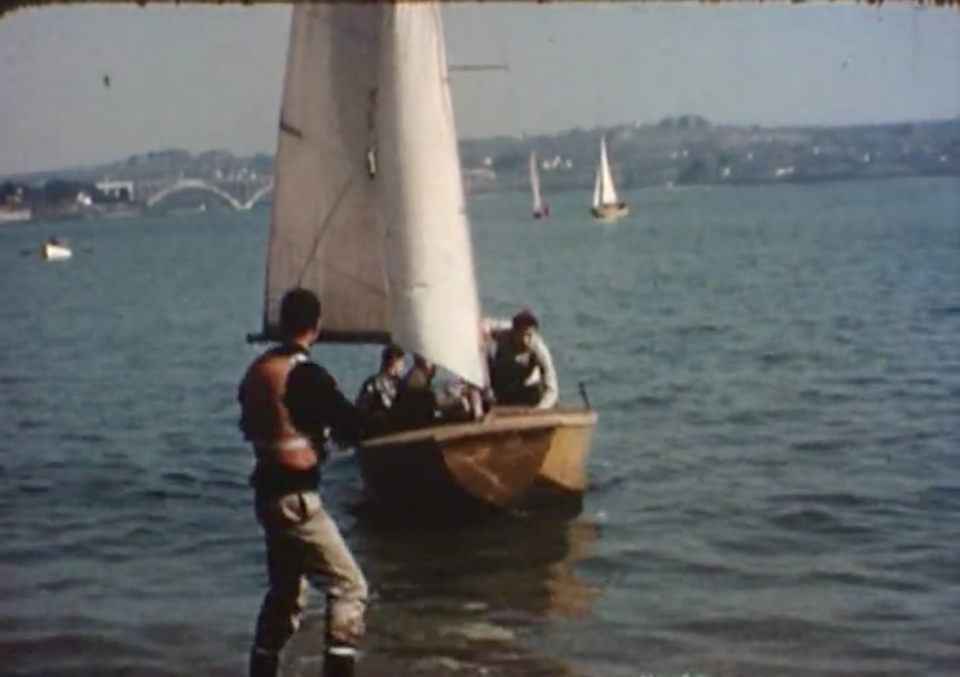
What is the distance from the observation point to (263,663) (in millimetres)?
8070

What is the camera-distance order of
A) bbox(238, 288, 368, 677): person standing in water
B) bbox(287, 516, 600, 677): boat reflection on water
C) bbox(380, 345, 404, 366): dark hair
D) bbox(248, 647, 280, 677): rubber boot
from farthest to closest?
bbox(380, 345, 404, 366): dark hair < bbox(287, 516, 600, 677): boat reflection on water < bbox(248, 647, 280, 677): rubber boot < bbox(238, 288, 368, 677): person standing in water

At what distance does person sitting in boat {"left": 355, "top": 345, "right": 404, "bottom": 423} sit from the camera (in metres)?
15.4

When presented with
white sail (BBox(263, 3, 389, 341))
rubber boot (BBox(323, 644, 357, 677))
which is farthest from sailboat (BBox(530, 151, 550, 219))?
rubber boot (BBox(323, 644, 357, 677))

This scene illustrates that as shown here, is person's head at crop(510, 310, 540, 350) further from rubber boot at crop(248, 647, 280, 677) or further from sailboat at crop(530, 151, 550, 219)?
sailboat at crop(530, 151, 550, 219)

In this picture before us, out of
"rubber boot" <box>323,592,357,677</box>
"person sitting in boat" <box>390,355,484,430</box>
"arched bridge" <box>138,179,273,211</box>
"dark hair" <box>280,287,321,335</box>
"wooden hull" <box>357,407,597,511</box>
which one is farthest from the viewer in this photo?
"arched bridge" <box>138,179,273,211</box>

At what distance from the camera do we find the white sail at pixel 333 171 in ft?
49.1

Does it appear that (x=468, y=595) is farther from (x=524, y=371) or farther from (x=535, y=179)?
(x=535, y=179)

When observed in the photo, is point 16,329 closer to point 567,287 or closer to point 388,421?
point 567,287

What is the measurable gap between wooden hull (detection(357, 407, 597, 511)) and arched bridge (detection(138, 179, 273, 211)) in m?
12.5

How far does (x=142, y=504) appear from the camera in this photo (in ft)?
58.4

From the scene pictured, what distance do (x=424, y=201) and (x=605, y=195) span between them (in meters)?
99.5

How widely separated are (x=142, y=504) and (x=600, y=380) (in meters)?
14.2

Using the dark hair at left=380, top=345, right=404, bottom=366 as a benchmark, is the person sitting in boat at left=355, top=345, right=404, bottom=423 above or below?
below

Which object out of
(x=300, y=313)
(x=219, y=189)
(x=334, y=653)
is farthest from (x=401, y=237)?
(x=219, y=189)
